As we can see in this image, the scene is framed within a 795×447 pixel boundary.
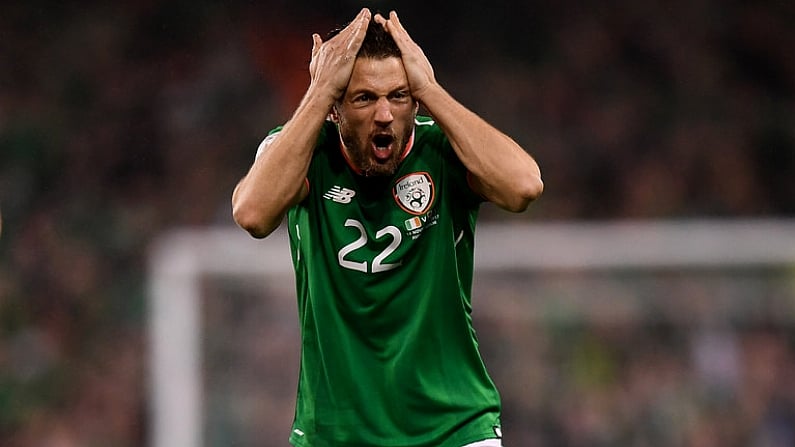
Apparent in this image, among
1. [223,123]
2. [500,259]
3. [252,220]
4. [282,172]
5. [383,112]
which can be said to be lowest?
[500,259]

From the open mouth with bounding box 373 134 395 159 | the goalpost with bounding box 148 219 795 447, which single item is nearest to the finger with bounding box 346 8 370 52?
the open mouth with bounding box 373 134 395 159

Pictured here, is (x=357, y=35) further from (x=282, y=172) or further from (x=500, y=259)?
(x=500, y=259)

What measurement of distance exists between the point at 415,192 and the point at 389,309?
31 cm

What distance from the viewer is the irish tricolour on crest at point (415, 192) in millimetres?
3141

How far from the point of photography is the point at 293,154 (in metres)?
3.02

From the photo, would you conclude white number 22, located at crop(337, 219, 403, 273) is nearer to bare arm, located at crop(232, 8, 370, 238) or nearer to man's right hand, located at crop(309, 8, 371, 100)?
bare arm, located at crop(232, 8, 370, 238)

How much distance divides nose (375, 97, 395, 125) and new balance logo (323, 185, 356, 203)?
232mm

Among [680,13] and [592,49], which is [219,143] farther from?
[680,13]

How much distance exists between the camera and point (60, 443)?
25.3 ft

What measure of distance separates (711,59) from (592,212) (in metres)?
1.68

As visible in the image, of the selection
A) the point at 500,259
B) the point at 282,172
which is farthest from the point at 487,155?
the point at 500,259

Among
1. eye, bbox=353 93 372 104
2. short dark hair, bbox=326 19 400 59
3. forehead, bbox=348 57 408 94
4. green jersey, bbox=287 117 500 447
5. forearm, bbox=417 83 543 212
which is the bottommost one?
green jersey, bbox=287 117 500 447

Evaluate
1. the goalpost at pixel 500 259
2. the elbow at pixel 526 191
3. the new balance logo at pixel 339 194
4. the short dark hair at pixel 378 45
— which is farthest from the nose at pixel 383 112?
the goalpost at pixel 500 259

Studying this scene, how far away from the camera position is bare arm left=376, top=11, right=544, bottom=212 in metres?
3.03
